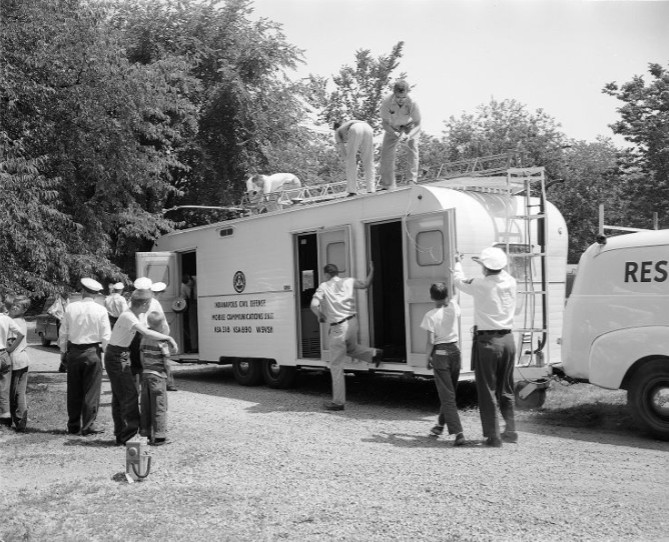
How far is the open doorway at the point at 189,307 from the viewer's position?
48.5 ft

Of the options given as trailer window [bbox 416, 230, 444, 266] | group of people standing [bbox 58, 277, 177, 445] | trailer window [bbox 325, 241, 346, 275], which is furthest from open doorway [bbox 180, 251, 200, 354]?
trailer window [bbox 416, 230, 444, 266]

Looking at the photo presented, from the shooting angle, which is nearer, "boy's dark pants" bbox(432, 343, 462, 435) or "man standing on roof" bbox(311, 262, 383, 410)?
"boy's dark pants" bbox(432, 343, 462, 435)

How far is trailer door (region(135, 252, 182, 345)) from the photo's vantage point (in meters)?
14.1

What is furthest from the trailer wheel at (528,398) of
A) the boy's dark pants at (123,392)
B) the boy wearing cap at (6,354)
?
the boy wearing cap at (6,354)

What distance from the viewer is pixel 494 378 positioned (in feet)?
25.2

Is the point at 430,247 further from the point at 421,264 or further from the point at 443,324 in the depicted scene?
the point at 443,324

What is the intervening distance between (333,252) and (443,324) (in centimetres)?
344

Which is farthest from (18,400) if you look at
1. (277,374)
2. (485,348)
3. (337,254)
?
(485,348)

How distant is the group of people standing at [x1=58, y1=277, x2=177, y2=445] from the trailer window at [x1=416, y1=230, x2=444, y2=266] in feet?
11.1

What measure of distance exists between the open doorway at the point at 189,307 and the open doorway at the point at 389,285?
16.0 ft

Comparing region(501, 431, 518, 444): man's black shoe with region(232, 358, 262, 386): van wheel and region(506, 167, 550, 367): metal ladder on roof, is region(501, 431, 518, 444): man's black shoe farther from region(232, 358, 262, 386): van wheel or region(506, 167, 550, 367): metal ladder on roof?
region(232, 358, 262, 386): van wheel

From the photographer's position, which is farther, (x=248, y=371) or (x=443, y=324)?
(x=248, y=371)

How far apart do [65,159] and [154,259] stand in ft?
8.07

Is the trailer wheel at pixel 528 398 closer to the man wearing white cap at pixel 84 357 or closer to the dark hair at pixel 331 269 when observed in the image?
the dark hair at pixel 331 269
